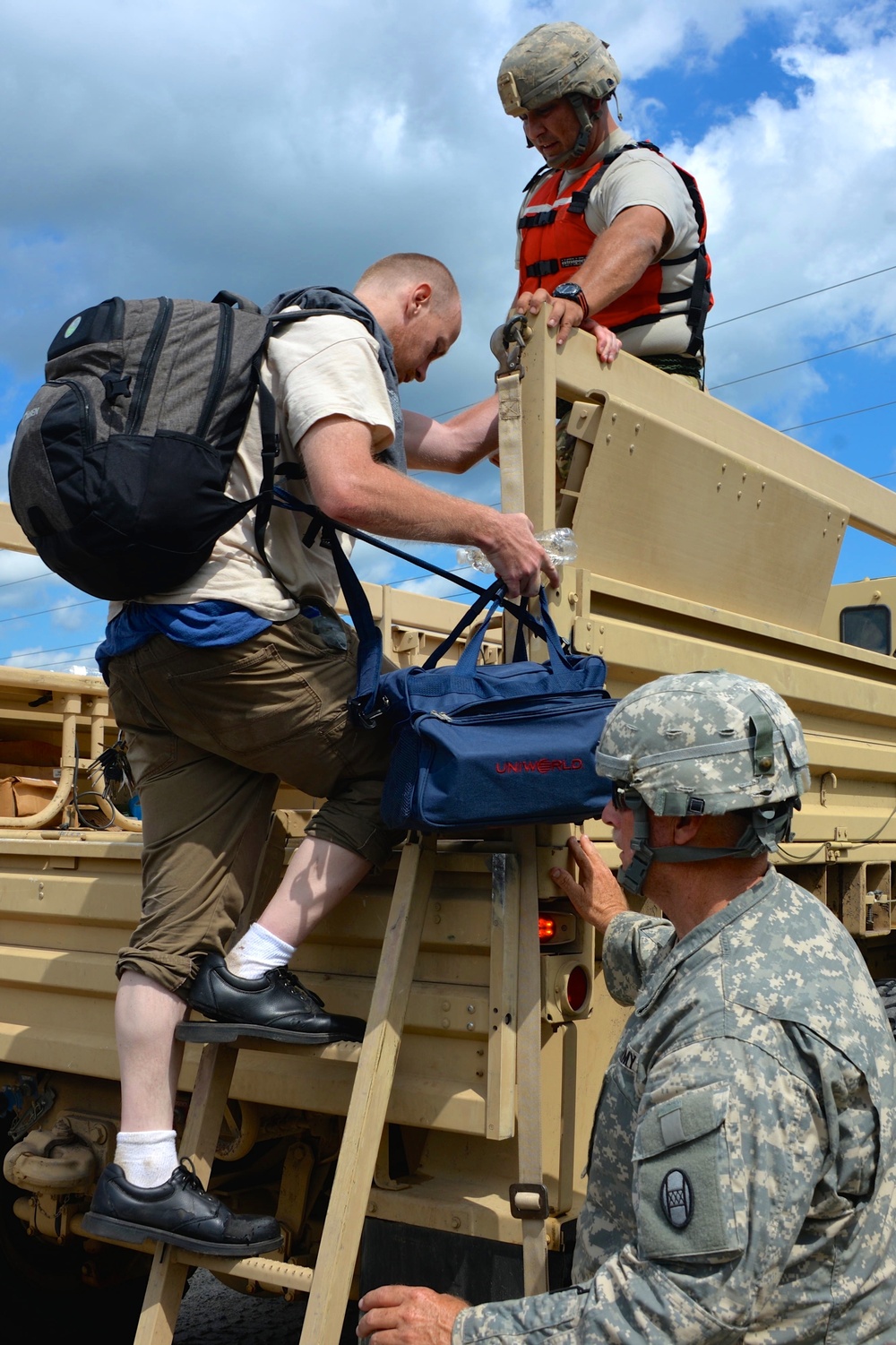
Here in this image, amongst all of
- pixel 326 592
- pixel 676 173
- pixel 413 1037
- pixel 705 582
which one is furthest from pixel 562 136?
pixel 413 1037

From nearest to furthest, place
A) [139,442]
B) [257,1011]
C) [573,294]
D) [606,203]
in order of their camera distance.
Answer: [139,442]
[257,1011]
[573,294]
[606,203]

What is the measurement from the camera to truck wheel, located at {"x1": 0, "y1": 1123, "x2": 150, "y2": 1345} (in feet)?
11.2

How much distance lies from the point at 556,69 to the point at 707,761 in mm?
2400

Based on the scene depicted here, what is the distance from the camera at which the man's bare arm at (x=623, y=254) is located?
119 inches

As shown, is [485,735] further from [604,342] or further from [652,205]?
[652,205]

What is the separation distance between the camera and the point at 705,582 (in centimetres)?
316

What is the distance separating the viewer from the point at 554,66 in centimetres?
344

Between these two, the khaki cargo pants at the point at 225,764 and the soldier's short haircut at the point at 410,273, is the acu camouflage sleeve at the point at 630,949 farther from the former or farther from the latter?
the soldier's short haircut at the point at 410,273

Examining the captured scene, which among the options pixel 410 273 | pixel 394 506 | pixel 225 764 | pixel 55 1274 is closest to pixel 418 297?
pixel 410 273

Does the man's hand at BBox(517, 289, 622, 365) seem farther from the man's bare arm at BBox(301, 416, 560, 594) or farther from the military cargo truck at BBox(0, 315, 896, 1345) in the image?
the man's bare arm at BBox(301, 416, 560, 594)

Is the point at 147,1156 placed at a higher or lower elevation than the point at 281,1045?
lower

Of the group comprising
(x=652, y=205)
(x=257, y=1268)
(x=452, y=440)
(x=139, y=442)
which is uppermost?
(x=652, y=205)

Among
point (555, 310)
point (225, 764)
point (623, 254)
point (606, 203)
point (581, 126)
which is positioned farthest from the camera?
point (581, 126)

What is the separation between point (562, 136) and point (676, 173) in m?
0.36
